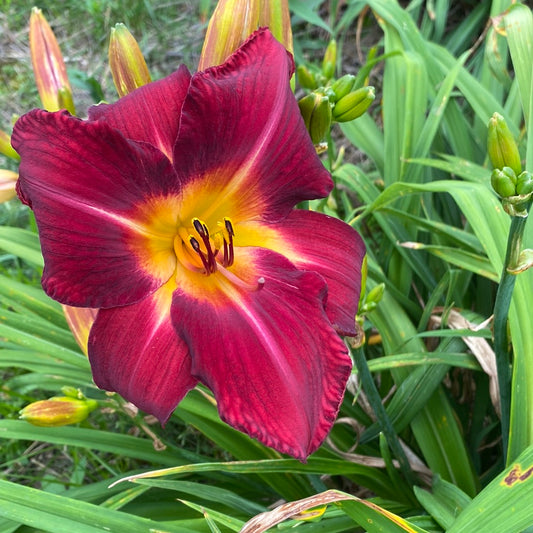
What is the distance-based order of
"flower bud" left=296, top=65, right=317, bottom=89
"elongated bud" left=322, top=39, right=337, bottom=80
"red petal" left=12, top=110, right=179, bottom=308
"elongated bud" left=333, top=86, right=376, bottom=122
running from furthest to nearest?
"elongated bud" left=322, top=39, right=337, bottom=80 → "flower bud" left=296, top=65, right=317, bottom=89 → "elongated bud" left=333, top=86, right=376, bottom=122 → "red petal" left=12, top=110, right=179, bottom=308

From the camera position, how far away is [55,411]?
0.97 m

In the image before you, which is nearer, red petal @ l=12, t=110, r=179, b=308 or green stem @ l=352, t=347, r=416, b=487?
red petal @ l=12, t=110, r=179, b=308

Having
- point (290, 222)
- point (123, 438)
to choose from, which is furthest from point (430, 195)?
point (123, 438)

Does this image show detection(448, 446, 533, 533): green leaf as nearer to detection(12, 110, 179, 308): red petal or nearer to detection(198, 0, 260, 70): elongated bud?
detection(12, 110, 179, 308): red petal

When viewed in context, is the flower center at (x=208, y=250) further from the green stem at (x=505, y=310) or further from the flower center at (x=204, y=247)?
the green stem at (x=505, y=310)

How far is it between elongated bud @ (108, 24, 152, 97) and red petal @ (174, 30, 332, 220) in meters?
0.14

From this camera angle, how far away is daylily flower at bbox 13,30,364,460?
70 centimetres

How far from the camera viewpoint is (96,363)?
77 cm

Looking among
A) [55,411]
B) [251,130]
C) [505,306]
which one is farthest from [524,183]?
[55,411]

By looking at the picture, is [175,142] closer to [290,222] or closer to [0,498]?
[290,222]

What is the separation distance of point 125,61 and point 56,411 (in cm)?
52

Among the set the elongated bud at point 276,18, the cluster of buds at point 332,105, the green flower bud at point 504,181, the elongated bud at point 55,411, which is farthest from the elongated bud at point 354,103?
the elongated bud at point 55,411

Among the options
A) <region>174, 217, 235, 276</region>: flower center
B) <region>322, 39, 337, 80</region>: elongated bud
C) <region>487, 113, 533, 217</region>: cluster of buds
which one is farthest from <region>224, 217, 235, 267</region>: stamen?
<region>322, 39, 337, 80</region>: elongated bud

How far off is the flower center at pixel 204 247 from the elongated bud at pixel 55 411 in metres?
0.32
